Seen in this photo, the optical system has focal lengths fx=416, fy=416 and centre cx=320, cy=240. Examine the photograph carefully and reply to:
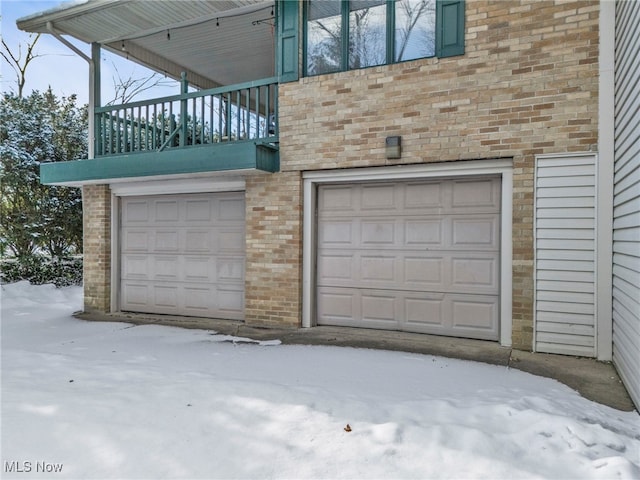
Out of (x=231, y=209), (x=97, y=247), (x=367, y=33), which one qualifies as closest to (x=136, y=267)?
(x=97, y=247)

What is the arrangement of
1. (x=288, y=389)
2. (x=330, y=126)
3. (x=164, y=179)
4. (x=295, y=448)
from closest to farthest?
(x=295, y=448) → (x=288, y=389) → (x=330, y=126) → (x=164, y=179)

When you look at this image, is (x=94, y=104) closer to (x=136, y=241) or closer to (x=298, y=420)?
(x=136, y=241)

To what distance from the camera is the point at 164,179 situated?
6.61 m

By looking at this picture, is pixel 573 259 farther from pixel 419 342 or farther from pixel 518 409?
pixel 518 409

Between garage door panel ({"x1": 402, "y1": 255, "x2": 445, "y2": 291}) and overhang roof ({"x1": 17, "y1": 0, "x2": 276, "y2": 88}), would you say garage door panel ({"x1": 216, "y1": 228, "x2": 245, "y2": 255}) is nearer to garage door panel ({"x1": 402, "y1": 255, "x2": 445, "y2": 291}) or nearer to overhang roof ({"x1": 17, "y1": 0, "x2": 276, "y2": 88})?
garage door panel ({"x1": 402, "y1": 255, "x2": 445, "y2": 291})

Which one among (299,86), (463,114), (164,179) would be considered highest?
(299,86)

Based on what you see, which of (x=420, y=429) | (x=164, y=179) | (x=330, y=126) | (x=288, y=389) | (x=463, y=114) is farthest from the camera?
(x=164, y=179)

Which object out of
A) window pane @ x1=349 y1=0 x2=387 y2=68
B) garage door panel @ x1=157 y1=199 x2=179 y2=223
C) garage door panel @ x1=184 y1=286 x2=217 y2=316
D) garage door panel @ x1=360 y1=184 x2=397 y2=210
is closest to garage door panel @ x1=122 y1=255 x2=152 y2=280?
garage door panel @ x1=157 y1=199 x2=179 y2=223

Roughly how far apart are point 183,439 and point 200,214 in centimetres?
454

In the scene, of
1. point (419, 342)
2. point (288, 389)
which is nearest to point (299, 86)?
point (419, 342)

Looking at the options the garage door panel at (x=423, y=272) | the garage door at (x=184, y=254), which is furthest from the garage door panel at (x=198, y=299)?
the garage door panel at (x=423, y=272)

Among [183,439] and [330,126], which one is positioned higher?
[330,126]

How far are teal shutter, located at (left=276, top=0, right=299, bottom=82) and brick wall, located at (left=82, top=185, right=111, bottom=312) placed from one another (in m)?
3.73

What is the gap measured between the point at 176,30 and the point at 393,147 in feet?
15.4
